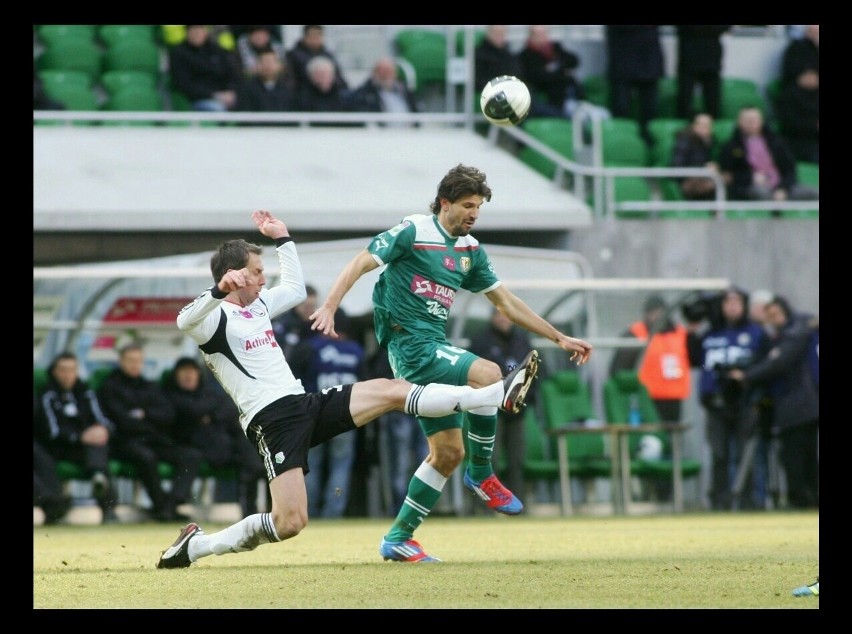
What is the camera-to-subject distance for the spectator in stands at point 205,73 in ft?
61.5

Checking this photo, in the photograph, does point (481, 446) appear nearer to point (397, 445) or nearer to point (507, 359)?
point (507, 359)

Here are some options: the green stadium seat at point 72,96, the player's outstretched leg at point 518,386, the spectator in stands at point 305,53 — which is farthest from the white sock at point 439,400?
the green stadium seat at point 72,96

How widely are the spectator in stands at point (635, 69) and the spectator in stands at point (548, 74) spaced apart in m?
0.50

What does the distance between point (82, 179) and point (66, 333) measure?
2.26 metres

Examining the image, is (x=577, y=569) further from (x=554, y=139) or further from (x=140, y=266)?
(x=554, y=139)

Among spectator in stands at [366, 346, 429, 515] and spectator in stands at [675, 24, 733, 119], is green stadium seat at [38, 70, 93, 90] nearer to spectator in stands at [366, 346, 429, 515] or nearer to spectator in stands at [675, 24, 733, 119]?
spectator in stands at [366, 346, 429, 515]

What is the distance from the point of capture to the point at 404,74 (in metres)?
19.9

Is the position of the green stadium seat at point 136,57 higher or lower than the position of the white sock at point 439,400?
higher

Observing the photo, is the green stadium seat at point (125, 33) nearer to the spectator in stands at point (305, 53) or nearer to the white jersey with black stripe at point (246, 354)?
the spectator in stands at point (305, 53)

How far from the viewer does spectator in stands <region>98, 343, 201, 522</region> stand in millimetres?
15039

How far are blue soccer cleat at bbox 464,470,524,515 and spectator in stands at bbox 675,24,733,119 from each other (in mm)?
12215

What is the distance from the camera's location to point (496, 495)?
29.7 feet

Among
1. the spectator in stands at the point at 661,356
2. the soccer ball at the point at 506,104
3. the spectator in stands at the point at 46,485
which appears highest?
the soccer ball at the point at 506,104
